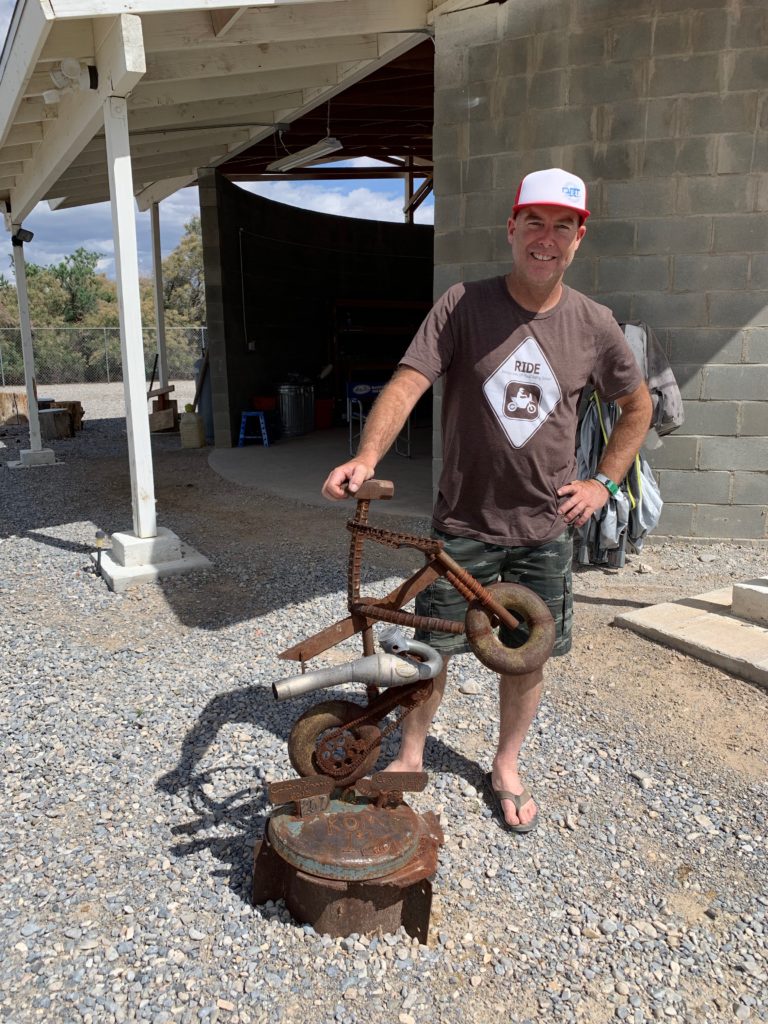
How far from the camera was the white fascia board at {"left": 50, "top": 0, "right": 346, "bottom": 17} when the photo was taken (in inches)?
163

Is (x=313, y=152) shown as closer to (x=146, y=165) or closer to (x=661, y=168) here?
(x=146, y=165)

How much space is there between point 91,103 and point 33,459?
5778mm

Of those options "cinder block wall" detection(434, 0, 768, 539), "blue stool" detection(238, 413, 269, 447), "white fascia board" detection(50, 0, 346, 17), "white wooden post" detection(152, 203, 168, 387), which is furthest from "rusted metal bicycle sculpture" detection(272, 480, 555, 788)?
"white wooden post" detection(152, 203, 168, 387)

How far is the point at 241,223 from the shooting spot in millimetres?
10922

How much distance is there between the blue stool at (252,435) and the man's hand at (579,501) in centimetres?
888

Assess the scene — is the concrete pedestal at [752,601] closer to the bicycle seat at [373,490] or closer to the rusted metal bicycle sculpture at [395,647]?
the rusted metal bicycle sculpture at [395,647]

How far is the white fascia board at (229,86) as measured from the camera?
6.05 meters

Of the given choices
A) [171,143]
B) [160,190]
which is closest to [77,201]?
[160,190]

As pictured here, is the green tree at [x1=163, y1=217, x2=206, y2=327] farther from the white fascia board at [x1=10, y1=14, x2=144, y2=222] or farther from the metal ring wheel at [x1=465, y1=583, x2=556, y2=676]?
the metal ring wheel at [x1=465, y1=583, x2=556, y2=676]

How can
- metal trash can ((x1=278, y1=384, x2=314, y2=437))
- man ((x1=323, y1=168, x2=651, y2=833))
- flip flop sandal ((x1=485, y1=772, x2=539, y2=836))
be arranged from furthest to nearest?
metal trash can ((x1=278, y1=384, x2=314, y2=437))
flip flop sandal ((x1=485, y1=772, x2=539, y2=836))
man ((x1=323, y1=168, x2=651, y2=833))

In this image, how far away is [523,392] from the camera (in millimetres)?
2352

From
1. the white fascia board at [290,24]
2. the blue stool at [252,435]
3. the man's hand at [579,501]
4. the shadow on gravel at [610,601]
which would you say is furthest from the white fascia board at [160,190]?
the man's hand at [579,501]

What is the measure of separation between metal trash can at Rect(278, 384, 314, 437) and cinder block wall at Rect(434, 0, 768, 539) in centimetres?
606

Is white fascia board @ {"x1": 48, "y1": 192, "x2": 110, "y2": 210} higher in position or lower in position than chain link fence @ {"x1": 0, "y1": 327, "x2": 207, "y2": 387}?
higher
